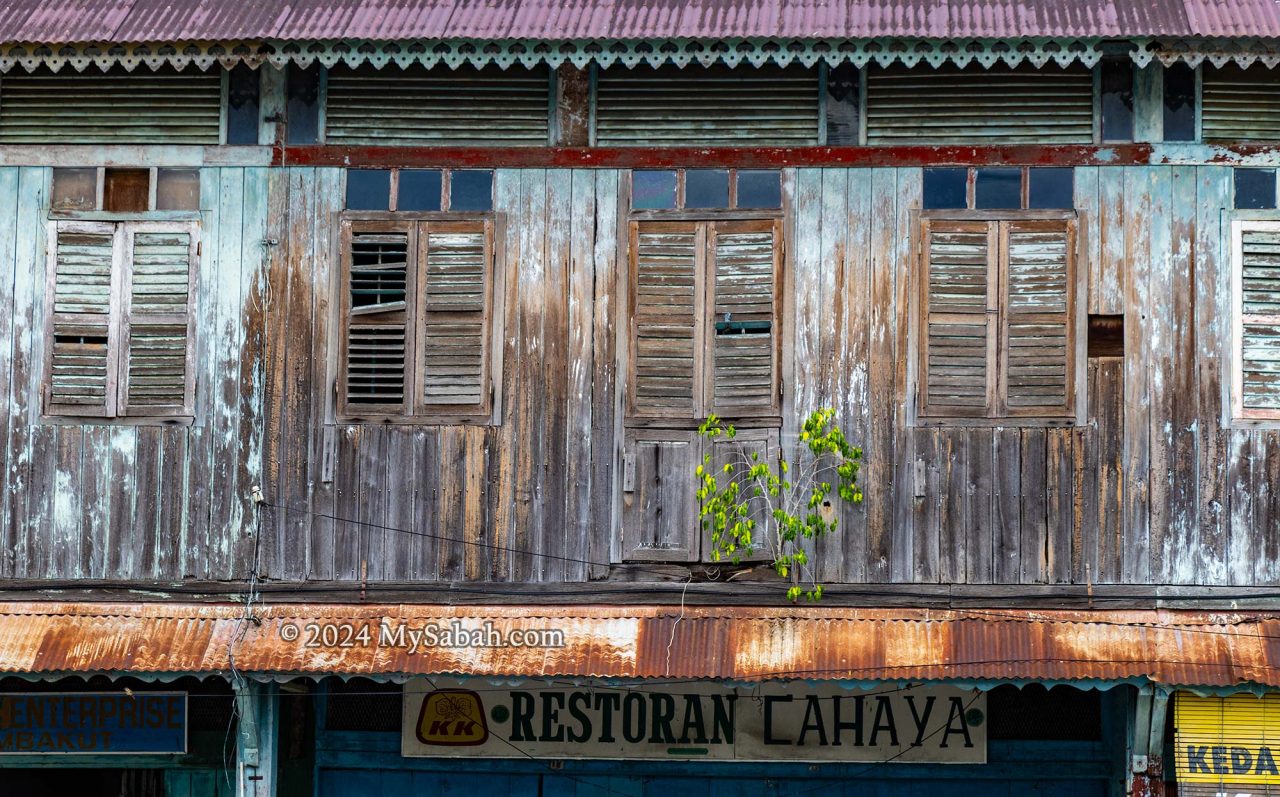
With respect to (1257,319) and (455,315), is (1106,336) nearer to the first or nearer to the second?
(1257,319)

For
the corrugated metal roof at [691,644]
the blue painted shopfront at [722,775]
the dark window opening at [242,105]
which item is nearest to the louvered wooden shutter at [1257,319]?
the corrugated metal roof at [691,644]

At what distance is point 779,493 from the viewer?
9680mm

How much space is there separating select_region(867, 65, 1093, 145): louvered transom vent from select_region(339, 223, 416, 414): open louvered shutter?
2963mm

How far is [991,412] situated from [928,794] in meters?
2.83

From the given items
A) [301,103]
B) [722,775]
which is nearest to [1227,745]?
[722,775]

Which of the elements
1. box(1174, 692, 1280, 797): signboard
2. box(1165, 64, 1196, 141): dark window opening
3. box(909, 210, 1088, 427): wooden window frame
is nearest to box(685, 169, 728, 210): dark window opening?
box(909, 210, 1088, 427): wooden window frame

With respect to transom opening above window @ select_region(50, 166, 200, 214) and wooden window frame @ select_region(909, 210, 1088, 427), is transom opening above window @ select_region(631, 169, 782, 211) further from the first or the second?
transom opening above window @ select_region(50, 166, 200, 214)

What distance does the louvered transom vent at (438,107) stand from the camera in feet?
32.9

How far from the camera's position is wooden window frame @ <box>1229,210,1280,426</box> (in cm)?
955

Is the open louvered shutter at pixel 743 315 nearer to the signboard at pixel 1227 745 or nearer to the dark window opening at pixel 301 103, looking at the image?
the dark window opening at pixel 301 103

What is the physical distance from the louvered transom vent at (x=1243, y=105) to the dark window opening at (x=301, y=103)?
533 centimetres

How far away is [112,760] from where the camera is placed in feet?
35.8

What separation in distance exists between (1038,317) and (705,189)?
6.95 feet

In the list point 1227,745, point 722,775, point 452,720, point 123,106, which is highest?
point 123,106
